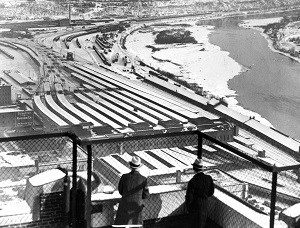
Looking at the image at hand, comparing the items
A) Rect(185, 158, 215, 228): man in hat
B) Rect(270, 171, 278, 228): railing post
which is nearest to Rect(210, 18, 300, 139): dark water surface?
Rect(185, 158, 215, 228): man in hat

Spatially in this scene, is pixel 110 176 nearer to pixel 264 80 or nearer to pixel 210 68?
pixel 264 80

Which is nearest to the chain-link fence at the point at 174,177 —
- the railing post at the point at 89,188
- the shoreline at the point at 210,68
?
the railing post at the point at 89,188

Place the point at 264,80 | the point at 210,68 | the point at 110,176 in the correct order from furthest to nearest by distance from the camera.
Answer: the point at 210,68, the point at 264,80, the point at 110,176

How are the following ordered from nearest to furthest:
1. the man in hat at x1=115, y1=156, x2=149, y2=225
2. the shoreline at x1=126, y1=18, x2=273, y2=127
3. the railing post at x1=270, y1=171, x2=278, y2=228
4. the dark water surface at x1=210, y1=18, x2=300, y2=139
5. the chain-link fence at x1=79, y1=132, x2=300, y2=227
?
the railing post at x1=270, y1=171, x2=278, y2=228
the man in hat at x1=115, y1=156, x2=149, y2=225
the chain-link fence at x1=79, y1=132, x2=300, y2=227
the dark water surface at x1=210, y1=18, x2=300, y2=139
the shoreline at x1=126, y1=18, x2=273, y2=127

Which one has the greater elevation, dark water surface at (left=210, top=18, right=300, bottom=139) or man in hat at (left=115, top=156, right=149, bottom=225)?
man in hat at (left=115, top=156, right=149, bottom=225)

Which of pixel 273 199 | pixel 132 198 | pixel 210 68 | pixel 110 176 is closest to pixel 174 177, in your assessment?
pixel 110 176

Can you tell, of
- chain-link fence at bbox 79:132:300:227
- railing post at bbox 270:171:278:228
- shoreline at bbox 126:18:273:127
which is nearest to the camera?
railing post at bbox 270:171:278:228

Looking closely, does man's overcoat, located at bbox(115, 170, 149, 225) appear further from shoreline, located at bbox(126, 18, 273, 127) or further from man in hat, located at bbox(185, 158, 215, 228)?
shoreline, located at bbox(126, 18, 273, 127)

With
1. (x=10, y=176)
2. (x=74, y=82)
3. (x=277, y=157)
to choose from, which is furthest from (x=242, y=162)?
(x=74, y=82)
